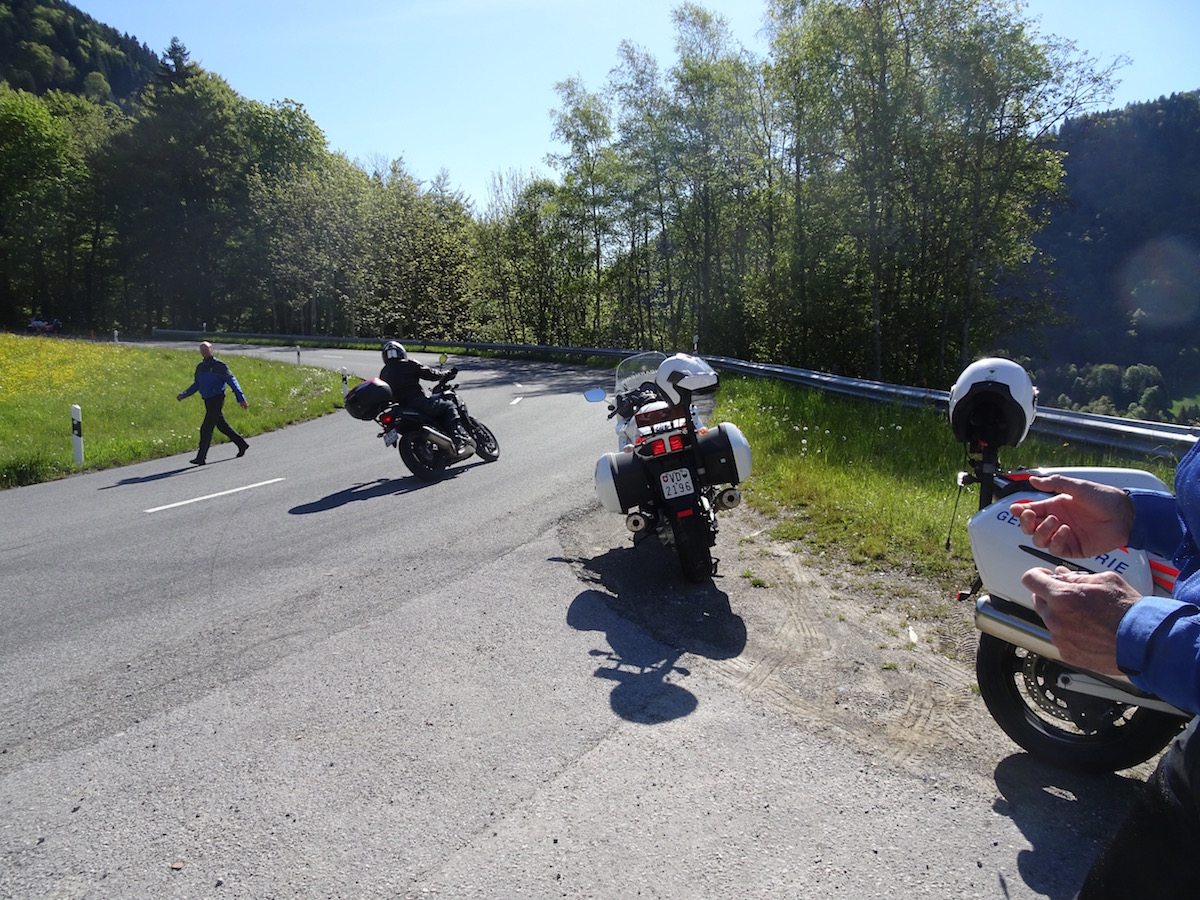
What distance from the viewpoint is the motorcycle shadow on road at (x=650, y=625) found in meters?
3.93

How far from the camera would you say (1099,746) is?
305 cm

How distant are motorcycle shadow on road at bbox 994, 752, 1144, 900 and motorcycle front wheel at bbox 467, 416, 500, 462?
27.6 ft

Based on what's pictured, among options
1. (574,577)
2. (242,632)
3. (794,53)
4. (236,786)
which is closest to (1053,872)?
(236,786)

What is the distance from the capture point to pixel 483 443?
11047mm

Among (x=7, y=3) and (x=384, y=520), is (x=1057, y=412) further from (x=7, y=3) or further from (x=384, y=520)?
(x=7, y=3)

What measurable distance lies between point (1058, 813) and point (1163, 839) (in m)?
1.67

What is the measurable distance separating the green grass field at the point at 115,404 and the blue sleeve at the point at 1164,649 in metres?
13.6

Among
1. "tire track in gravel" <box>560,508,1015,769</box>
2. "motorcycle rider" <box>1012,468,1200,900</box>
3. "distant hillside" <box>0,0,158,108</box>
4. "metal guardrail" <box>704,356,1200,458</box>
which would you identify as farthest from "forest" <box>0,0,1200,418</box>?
"distant hillside" <box>0,0,158,108</box>

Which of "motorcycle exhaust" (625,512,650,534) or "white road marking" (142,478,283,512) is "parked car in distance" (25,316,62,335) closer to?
"white road marking" (142,478,283,512)

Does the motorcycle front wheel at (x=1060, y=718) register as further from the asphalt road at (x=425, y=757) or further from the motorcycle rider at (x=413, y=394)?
the motorcycle rider at (x=413, y=394)

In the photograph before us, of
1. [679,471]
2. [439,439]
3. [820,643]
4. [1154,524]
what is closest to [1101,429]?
[679,471]

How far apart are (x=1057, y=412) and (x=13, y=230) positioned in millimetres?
64338

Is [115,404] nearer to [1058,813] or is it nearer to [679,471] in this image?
[679,471]

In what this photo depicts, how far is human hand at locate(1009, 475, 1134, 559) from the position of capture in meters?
2.14
